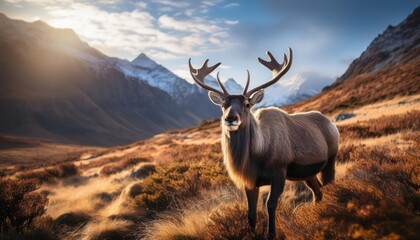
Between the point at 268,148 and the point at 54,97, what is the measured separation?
150437 mm

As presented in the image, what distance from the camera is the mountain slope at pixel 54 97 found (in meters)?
115

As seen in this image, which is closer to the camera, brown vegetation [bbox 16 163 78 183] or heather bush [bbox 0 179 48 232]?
heather bush [bbox 0 179 48 232]

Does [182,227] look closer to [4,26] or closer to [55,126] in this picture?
[55,126]

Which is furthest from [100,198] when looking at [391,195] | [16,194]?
[391,195]

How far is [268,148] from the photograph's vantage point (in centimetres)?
421

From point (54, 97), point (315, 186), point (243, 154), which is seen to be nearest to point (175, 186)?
point (315, 186)

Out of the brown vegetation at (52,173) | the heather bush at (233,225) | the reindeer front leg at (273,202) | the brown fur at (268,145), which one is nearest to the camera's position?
the reindeer front leg at (273,202)

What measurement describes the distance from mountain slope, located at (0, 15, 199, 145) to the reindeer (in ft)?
382

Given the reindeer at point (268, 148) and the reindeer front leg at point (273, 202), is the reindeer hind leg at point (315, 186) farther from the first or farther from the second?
the reindeer front leg at point (273, 202)

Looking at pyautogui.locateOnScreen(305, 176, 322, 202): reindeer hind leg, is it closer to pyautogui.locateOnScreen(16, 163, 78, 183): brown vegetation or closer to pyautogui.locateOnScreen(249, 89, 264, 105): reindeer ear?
pyautogui.locateOnScreen(249, 89, 264, 105): reindeer ear

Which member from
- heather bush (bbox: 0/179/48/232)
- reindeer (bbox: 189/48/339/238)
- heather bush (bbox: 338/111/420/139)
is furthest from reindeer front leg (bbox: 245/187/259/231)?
heather bush (bbox: 338/111/420/139)

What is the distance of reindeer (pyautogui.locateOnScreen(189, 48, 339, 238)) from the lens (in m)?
4.08

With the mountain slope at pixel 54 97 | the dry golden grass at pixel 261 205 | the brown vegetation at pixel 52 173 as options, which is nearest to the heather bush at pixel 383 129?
the dry golden grass at pixel 261 205

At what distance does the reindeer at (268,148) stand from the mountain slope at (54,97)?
4584 inches
